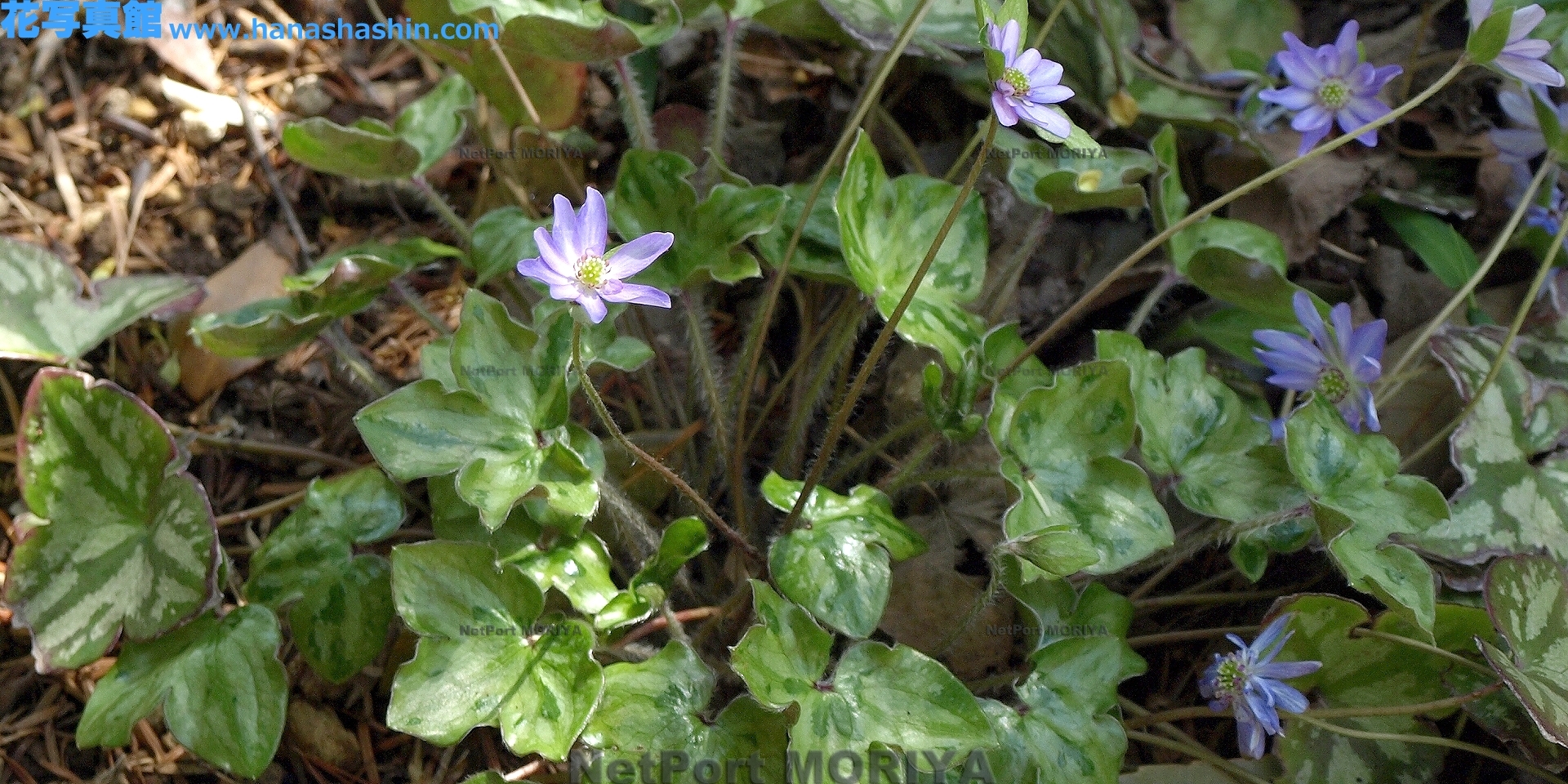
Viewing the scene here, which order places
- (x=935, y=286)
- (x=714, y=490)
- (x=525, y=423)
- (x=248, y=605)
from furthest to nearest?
(x=714, y=490) → (x=935, y=286) → (x=248, y=605) → (x=525, y=423)

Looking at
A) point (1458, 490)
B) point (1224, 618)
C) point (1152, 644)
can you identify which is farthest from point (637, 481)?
point (1458, 490)

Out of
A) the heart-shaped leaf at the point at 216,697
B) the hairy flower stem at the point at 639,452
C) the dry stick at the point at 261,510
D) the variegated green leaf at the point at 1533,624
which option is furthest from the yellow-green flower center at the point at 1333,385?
the dry stick at the point at 261,510

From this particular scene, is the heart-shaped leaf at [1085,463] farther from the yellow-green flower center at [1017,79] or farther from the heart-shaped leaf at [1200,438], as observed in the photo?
the yellow-green flower center at [1017,79]

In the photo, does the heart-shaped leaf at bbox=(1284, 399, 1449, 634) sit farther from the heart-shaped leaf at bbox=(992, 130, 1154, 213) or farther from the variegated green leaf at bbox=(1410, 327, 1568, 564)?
the heart-shaped leaf at bbox=(992, 130, 1154, 213)

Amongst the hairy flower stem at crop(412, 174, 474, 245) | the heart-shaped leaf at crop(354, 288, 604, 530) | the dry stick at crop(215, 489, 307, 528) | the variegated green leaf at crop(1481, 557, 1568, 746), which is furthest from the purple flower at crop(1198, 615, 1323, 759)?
the dry stick at crop(215, 489, 307, 528)

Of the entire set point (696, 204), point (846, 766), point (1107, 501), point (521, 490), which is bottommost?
point (846, 766)

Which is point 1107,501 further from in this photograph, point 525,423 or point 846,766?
point 525,423

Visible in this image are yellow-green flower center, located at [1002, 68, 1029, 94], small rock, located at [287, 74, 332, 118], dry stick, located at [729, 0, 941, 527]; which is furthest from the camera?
small rock, located at [287, 74, 332, 118]
